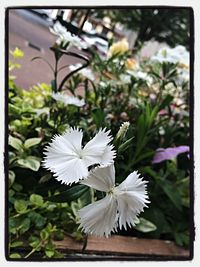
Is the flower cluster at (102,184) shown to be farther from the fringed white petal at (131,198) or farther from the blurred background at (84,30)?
the blurred background at (84,30)

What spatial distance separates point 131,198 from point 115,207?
0.04 feet

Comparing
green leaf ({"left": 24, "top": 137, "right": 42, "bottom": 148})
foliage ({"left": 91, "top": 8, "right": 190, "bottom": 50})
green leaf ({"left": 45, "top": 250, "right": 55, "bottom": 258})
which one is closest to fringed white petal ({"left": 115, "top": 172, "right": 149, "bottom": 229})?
green leaf ({"left": 45, "top": 250, "right": 55, "bottom": 258})

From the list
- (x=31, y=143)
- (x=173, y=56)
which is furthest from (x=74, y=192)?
(x=173, y=56)

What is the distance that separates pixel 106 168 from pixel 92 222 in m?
0.03

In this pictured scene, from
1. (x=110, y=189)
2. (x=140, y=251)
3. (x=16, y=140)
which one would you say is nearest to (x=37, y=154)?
(x=16, y=140)

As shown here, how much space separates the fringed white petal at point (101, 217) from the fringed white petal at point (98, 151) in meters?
0.02

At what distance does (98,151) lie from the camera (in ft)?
0.82

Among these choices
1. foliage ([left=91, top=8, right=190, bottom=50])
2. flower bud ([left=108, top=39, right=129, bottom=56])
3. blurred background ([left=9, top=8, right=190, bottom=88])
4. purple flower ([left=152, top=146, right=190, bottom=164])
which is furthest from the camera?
foliage ([left=91, top=8, right=190, bottom=50])

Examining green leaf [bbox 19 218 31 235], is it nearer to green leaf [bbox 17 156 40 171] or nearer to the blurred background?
green leaf [bbox 17 156 40 171]

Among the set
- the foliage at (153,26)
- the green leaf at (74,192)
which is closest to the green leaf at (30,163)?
the green leaf at (74,192)

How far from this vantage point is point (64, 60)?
0.81m

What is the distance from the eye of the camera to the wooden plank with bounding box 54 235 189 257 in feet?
1.62

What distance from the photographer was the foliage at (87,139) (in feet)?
1.59
